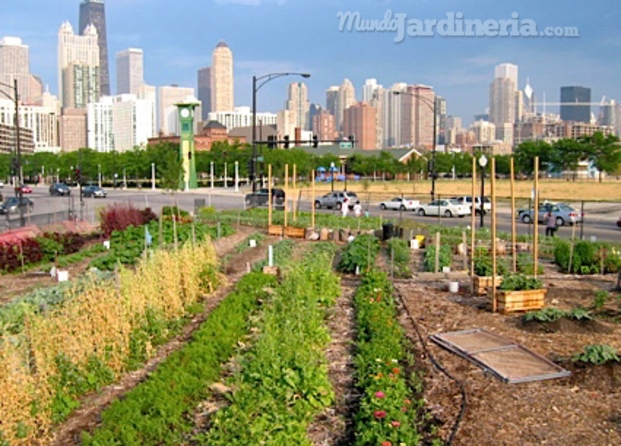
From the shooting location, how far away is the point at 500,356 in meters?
9.52

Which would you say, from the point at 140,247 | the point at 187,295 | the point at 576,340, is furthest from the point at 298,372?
the point at 140,247

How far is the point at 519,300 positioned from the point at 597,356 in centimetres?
379

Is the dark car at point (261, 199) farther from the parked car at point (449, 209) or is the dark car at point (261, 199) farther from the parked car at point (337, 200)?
the parked car at point (449, 209)

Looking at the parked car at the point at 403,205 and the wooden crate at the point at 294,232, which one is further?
the parked car at the point at 403,205

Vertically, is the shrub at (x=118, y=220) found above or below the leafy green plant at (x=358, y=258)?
above

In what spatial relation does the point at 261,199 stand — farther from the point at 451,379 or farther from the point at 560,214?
the point at 451,379

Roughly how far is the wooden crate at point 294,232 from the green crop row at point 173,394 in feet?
47.6

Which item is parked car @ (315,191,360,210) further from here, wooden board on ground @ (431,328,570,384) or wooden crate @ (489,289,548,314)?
wooden board on ground @ (431,328,570,384)

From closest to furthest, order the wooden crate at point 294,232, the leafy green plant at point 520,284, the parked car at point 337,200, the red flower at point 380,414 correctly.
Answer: the red flower at point 380,414
the leafy green plant at point 520,284
the wooden crate at point 294,232
the parked car at point 337,200

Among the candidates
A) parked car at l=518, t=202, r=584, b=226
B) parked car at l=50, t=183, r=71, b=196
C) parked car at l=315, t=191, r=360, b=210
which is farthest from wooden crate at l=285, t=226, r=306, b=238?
parked car at l=50, t=183, r=71, b=196

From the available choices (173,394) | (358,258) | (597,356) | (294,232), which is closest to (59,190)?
(294,232)

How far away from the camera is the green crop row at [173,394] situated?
6.69 m

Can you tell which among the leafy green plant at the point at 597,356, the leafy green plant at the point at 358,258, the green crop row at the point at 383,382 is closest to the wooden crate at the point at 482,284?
the green crop row at the point at 383,382

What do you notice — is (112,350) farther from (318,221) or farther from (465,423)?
(318,221)
